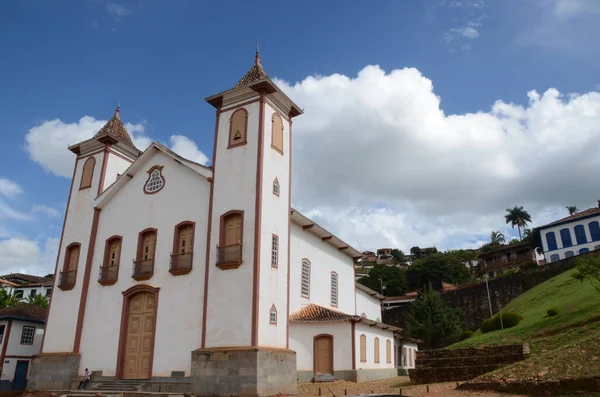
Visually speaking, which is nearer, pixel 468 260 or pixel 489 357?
pixel 489 357

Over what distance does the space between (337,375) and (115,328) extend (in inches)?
426

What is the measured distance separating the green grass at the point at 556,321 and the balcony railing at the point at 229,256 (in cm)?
1127

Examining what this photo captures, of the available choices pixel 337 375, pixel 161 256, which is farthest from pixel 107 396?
pixel 337 375

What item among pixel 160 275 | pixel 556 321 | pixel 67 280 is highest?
pixel 67 280

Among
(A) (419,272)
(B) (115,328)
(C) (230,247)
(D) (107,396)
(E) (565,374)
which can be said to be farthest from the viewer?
(A) (419,272)

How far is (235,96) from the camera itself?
23000 mm

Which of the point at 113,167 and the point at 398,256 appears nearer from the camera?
the point at 113,167

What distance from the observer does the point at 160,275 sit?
2248 cm

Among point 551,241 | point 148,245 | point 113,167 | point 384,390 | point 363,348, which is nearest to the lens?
point 384,390

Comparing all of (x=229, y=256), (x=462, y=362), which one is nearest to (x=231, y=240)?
(x=229, y=256)

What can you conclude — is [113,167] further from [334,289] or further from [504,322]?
[504,322]

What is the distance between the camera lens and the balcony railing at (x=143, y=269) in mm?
22750

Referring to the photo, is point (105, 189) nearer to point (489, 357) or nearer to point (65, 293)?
point (65, 293)

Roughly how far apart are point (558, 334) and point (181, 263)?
1599 centimetres
